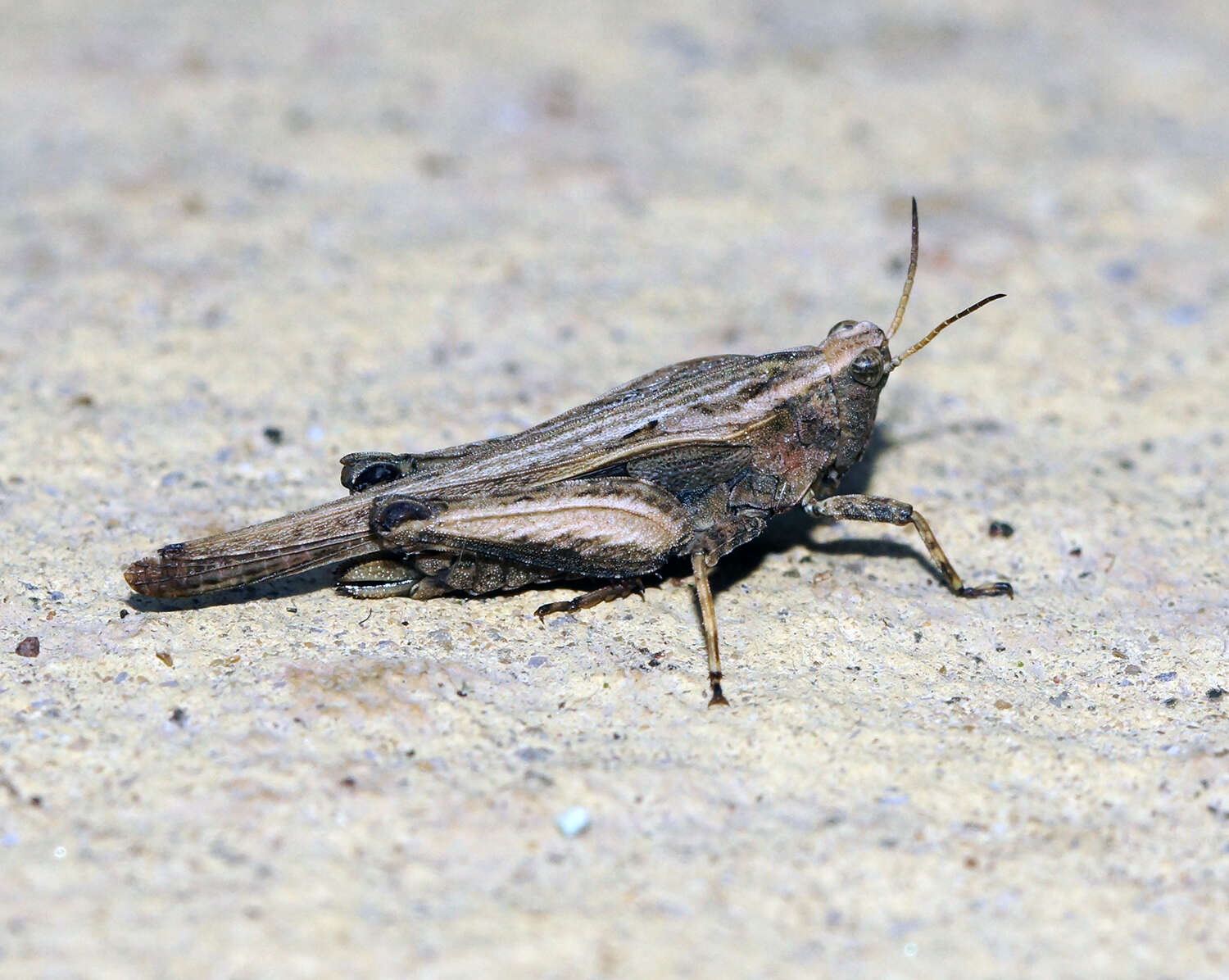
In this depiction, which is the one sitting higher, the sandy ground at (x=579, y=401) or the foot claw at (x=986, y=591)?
the sandy ground at (x=579, y=401)

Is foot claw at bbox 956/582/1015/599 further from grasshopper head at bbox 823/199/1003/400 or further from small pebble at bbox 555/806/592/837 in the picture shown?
small pebble at bbox 555/806/592/837

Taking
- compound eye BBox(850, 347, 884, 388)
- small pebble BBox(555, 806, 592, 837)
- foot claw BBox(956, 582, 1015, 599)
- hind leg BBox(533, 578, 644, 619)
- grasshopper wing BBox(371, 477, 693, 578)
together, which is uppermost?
compound eye BBox(850, 347, 884, 388)

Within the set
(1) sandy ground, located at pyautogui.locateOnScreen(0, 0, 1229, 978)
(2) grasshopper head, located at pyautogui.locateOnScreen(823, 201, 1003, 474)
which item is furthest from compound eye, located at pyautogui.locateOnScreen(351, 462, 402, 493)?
(2) grasshopper head, located at pyautogui.locateOnScreen(823, 201, 1003, 474)

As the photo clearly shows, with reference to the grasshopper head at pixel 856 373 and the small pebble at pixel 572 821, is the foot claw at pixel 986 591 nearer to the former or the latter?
the grasshopper head at pixel 856 373

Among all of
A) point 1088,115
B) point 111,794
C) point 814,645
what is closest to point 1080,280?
point 1088,115

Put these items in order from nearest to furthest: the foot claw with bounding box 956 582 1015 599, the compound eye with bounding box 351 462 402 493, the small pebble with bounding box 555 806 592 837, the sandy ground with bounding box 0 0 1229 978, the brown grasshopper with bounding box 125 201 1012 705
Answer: the sandy ground with bounding box 0 0 1229 978
the small pebble with bounding box 555 806 592 837
the brown grasshopper with bounding box 125 201 1012 705
the compound eye with bounding box 351 462 402 493
the foot claw with bounding box 956 582 1015 599

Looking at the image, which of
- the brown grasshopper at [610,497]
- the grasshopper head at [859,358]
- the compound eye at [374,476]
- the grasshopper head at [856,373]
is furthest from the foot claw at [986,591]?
the compound eye at [374,476]

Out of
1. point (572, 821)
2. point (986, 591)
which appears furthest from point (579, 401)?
point (572, 821)

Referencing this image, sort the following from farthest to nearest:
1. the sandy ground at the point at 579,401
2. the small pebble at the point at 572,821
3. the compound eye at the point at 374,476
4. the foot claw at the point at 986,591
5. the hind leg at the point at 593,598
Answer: the foot claw at the point at 986,591 → the hind leg at the point at 593,598 → the compound eye at the point at 374,476 → the small pebble at the point at 572,821 → the sandy ground at the point at 579,401
